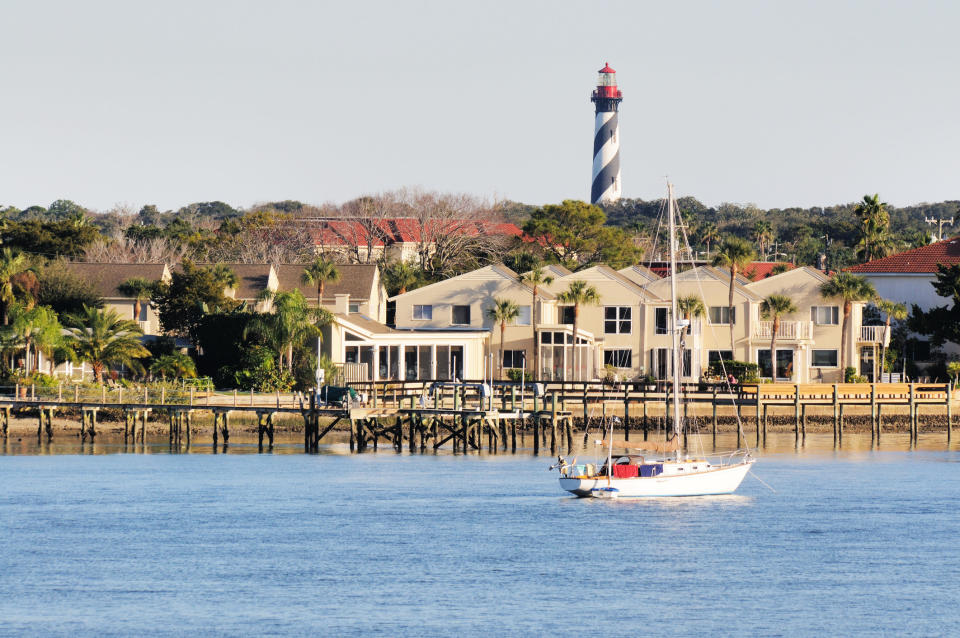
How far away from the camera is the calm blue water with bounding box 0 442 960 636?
3128 centimetres

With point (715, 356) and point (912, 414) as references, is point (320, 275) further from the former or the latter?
point (912, 414)

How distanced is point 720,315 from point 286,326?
2693 centimetres

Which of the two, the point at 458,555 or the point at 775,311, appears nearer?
the point at 458,555

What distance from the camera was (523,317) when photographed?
84938mm

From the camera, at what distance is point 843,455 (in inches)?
2544

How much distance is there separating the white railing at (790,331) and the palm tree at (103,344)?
3510cm

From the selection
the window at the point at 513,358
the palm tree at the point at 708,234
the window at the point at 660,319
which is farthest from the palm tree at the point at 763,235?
the window at the point at 513,358

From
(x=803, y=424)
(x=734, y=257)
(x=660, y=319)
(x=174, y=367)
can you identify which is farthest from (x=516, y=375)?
(x=174, y=367)

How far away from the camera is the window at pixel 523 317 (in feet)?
278

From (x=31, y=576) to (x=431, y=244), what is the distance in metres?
82.3

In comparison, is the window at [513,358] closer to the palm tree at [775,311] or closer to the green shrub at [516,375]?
the green shrub at [516,375]

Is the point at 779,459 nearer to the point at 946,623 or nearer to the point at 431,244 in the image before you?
the point at 946,623

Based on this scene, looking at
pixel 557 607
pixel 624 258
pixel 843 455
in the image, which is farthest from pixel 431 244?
pixel 557 607

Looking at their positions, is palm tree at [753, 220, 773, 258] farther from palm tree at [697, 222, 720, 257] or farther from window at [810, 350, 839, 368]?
window at [810, 350, 839, 368]
